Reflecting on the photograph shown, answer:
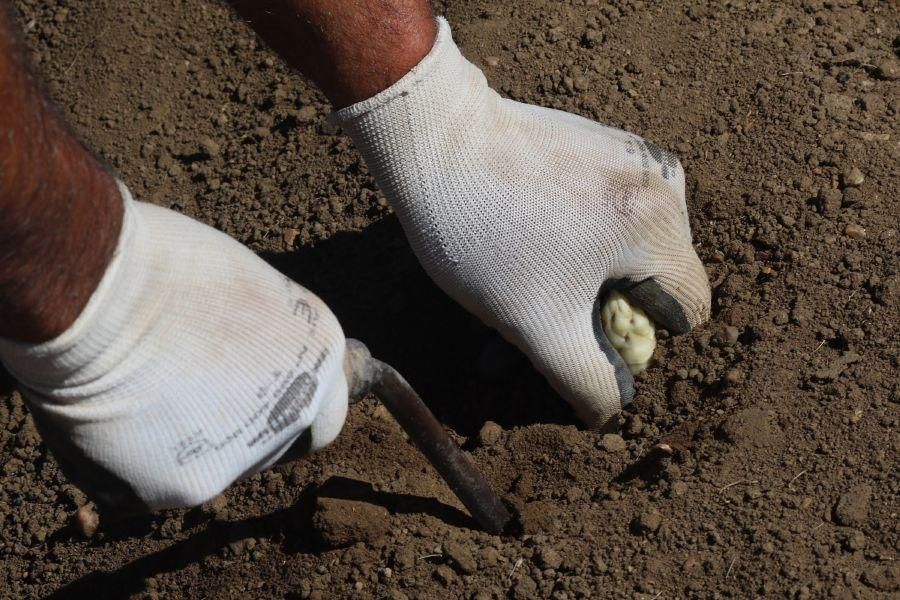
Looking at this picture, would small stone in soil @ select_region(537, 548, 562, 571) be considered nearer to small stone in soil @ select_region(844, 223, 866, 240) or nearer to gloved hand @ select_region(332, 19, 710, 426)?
gloved hand @ select_region(332, 19, 710, 426)

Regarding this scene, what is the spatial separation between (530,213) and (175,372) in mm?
886

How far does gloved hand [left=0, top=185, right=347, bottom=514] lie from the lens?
1.50m

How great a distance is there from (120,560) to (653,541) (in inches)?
48.6

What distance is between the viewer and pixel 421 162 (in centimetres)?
204

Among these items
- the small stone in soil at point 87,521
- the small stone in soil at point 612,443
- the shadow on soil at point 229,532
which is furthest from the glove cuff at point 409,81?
the small stone in soil at point 87,521

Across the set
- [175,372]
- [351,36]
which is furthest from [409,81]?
[175,372]

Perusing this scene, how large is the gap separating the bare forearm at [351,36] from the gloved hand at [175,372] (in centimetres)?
53

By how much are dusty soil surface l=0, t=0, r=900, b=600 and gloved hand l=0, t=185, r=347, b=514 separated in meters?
0.46

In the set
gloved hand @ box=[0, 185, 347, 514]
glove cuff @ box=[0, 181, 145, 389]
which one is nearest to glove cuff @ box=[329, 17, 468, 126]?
gloved hand @ box=[0, 185, 347, 514]

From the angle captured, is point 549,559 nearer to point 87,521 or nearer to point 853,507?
point 853,507

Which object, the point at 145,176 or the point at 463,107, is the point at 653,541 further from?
the point at 145,176

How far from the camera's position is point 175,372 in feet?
5.04

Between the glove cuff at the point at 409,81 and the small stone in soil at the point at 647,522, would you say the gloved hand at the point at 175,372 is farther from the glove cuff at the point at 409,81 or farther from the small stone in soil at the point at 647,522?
the small stone in soil at the point at 647,522

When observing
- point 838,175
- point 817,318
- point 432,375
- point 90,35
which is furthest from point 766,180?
point 90,35
